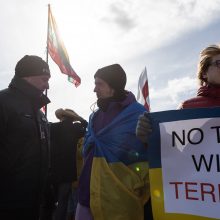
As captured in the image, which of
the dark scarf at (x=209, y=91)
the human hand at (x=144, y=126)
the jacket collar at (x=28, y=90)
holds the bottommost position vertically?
the human hand at (x=144, y=126)

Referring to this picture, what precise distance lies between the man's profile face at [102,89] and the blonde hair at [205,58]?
0.91 m

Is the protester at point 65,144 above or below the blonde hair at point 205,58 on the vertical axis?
below

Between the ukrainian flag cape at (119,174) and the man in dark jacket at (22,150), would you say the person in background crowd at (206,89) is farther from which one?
the man in dark jacket at (22,150)

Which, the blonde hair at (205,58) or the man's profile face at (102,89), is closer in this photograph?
the blonde hair at (205,58)

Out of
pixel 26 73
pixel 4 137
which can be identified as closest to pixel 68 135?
pixel 26 73

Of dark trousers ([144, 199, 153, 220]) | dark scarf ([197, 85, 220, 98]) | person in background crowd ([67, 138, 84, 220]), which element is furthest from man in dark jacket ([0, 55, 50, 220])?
person in background crowd ([67, 138, 84, 220])

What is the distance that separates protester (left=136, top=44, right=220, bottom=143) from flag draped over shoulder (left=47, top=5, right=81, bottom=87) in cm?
765

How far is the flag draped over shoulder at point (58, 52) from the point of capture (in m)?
10.5

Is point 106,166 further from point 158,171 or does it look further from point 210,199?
point 210,199

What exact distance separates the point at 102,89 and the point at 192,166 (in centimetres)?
135

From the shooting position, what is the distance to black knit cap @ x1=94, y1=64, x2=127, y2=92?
3.64 metres

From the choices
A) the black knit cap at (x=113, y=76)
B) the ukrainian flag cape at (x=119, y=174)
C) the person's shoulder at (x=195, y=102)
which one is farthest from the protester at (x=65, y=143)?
the person's shoulder at (x=195, y=102)

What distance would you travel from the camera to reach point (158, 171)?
2.68 metres

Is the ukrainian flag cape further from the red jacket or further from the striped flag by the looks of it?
the striped flag
